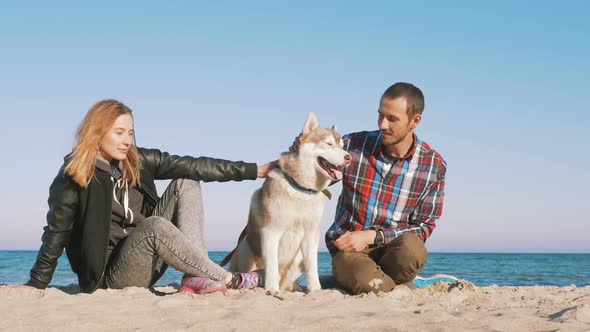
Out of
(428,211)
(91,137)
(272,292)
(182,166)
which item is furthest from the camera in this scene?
(428,211)

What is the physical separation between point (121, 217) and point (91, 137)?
2.36ft

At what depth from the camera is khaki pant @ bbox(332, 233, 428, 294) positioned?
15.6ft

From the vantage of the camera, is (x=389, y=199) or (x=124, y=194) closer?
(x=124, y=194)

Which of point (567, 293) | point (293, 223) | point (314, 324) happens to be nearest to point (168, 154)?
point (293, 223)

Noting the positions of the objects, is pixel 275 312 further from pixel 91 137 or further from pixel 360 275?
pixel 91 137

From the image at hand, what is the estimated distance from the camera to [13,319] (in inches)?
134

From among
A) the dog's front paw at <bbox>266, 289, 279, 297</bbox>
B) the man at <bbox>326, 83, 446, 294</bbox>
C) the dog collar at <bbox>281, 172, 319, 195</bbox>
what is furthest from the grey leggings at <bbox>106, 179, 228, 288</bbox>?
the man at <bbox>326, 83, 446, 294</bbox>

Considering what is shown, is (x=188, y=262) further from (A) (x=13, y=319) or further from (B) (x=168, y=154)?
(A) (x=13, y=319)

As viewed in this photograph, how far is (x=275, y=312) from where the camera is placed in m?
3.59

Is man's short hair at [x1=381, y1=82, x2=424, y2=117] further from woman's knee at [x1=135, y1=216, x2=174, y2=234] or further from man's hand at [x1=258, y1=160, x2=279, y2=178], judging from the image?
woman's knee at [x1=135, y1=216, x2=174, y2=234]

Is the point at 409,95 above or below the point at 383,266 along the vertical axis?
above

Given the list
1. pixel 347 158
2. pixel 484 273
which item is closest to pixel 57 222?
pixel 347 158

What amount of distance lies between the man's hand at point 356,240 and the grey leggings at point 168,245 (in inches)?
41.6

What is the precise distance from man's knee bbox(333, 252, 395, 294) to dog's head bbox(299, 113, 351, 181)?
70 centimetres
